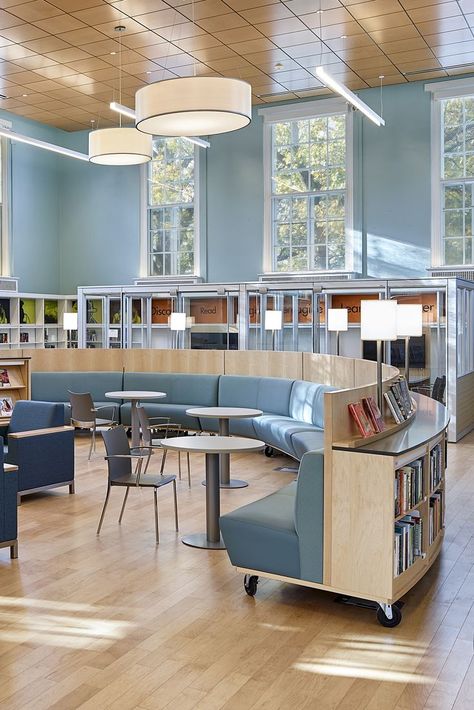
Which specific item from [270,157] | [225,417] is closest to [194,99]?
[225,417]

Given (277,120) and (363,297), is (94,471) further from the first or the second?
(277,120)

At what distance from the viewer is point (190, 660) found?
3.80 meters

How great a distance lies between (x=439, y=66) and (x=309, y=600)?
1068 centimetres

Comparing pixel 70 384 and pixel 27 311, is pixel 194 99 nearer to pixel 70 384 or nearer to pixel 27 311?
pixel 70 384

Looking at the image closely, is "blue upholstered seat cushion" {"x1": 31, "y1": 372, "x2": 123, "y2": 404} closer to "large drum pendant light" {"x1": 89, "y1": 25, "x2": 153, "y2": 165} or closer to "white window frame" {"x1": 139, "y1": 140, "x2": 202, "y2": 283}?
"large drum pendant light" {"x1": 89, "y1": 25, "x2": 153, "y2": 165}

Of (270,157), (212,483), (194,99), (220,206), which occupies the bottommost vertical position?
(212,483)

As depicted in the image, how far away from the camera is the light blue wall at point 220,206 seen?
13633 mm

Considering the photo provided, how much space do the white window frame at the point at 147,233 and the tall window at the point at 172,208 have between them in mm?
69

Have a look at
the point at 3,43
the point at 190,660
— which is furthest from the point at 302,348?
the point at 190,660

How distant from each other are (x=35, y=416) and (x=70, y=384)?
4.29 meters

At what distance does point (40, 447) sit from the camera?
7.26 metres

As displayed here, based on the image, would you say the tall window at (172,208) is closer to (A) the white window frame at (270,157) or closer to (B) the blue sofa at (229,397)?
(A) the white window frame at (270,157)

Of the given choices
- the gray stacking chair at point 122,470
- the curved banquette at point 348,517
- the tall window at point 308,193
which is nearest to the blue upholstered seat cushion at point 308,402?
the curved banquette at point 348,517

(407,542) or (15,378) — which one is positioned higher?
(15,378)
